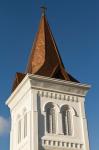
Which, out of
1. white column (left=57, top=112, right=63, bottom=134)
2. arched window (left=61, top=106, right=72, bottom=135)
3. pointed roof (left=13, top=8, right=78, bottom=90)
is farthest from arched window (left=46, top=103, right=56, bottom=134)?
pointed roof (left=13, top=8, right=78, bottom=90)

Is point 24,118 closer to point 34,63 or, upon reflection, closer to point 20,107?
point 20,107

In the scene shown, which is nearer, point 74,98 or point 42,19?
point 74,98

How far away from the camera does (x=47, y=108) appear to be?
23.7 metres

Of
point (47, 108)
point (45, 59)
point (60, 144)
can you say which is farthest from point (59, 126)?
point (45, 59)

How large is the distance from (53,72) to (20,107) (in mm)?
3520

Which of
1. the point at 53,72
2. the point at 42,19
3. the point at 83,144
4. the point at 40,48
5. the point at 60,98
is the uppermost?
the point at 42,19

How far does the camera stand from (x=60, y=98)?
80.2 feet

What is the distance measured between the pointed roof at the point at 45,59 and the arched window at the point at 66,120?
233cm

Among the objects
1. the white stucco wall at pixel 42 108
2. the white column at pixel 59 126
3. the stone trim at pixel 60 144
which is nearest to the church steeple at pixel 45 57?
the white stucco wall at pixel 42 108

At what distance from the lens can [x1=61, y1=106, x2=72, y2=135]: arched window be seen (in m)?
23.7

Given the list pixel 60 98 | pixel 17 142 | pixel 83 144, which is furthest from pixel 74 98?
pixel 17 142

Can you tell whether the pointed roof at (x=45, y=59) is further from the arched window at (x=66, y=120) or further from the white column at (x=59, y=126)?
the white column at (x=59, y=126)

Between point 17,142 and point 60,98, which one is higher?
point 60,98

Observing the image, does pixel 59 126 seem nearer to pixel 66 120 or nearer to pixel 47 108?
pixel 66 120
